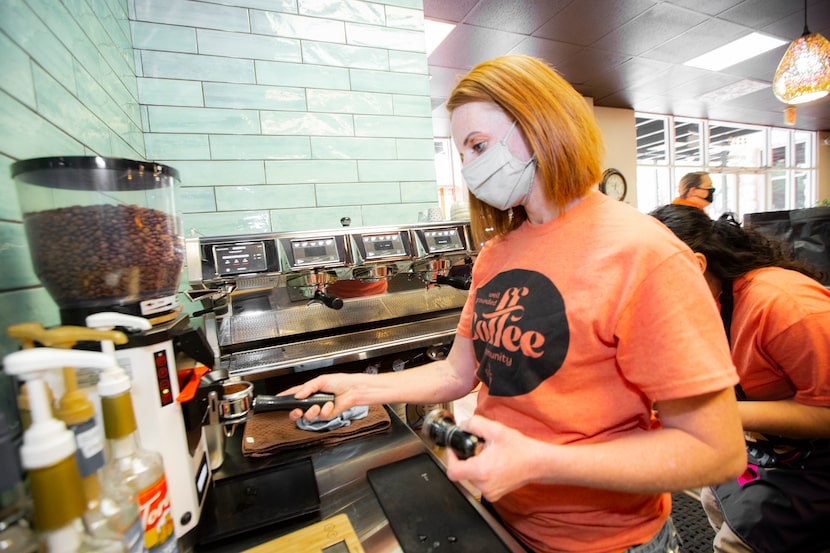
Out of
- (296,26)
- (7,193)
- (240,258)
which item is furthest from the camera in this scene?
(296,26)

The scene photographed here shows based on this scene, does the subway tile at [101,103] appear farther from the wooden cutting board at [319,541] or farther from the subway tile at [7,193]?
the wooden cutting board at [319,541]

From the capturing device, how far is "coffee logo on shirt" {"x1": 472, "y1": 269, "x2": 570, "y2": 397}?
664 mm

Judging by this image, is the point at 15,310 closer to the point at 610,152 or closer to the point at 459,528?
the point at 459,528

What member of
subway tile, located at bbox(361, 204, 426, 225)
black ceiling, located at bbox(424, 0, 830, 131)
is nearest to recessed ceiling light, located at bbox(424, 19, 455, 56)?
black ceiling, located at bbox(424, 0, 830, 131)

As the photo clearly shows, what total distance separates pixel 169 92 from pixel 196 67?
7.1 inches

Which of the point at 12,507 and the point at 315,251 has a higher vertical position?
the point at 315,251

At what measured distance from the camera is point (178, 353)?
679 mm

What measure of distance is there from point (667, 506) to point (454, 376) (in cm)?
51

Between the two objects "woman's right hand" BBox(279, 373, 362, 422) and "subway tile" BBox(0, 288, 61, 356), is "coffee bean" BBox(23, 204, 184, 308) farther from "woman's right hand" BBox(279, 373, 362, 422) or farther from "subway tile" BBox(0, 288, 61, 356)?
"woman's right hand" BBox(279, 373, 362, 422)

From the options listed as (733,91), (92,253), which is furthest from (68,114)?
(733,91)

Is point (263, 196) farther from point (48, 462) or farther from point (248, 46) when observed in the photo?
point (48, 462)

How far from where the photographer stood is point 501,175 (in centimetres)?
78

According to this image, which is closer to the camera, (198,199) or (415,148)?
(198,199)

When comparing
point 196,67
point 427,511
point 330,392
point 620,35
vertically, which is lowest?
point 427,511
